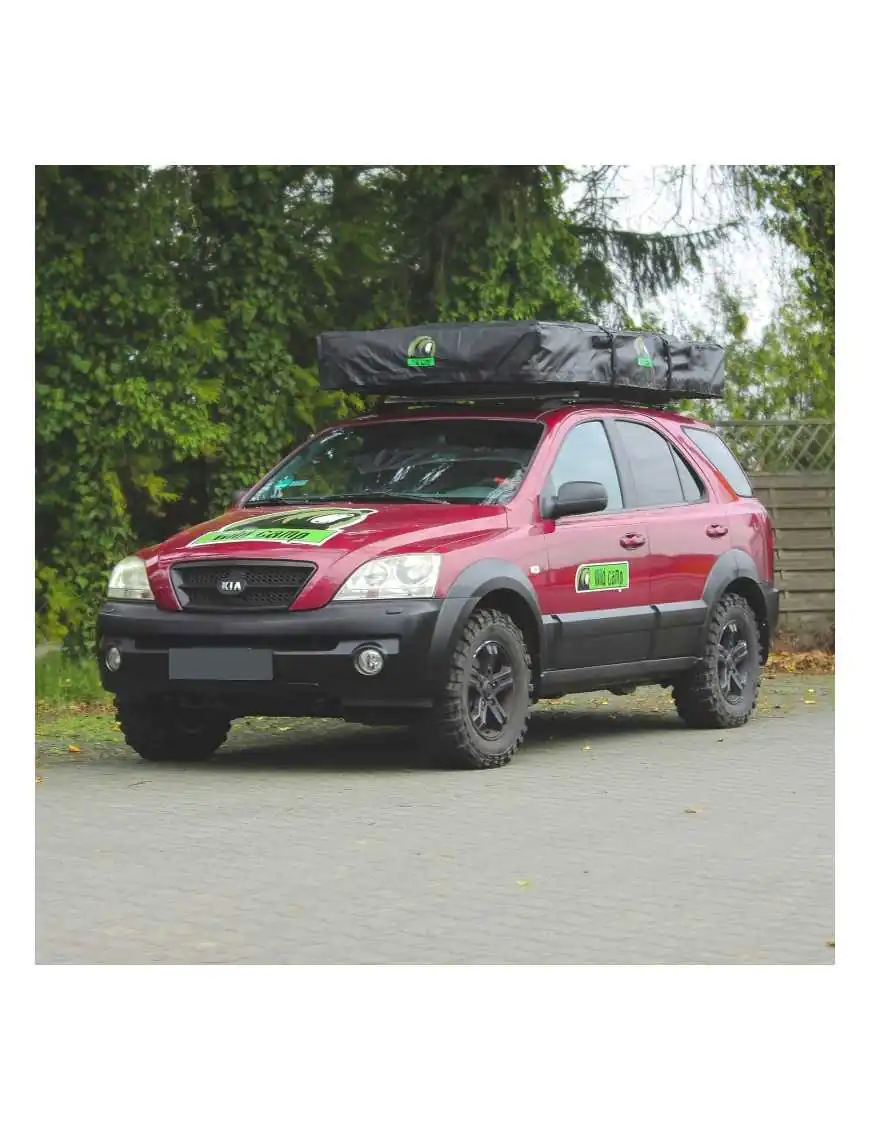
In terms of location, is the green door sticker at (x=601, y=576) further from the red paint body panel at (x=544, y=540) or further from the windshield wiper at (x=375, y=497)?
the windshield wiper at (x=375, y=497)

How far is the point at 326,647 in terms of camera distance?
10.2 metres

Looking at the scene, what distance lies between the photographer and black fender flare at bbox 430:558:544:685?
1027 cm

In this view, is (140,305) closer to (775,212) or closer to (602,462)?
(602,462)

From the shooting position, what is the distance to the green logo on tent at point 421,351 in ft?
39.2

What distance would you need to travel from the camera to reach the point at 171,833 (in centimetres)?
877

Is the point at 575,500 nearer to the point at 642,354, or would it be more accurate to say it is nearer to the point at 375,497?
the point at 375,497

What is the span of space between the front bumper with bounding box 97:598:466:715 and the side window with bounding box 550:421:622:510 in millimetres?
1517

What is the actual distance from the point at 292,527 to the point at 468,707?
1.28 meters

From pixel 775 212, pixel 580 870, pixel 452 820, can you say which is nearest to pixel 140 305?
pixel 452 820

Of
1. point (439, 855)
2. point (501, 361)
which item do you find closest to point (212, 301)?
point (501, 361)

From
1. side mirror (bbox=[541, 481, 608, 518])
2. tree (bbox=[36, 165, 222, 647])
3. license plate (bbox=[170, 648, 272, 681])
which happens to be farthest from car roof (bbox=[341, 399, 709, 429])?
tree (bbox=[36, 165, 222, 647])

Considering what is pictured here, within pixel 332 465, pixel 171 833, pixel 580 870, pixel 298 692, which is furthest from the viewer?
pixel 332 465

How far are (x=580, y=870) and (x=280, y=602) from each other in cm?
291

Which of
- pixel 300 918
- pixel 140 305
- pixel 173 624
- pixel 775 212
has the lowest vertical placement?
pixel 300 918
